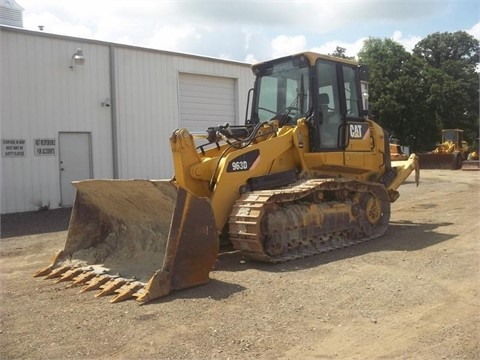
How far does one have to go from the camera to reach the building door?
46.6ft

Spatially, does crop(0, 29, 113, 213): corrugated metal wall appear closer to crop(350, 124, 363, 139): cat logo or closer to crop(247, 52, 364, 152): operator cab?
crop(247, 52, 364, 152): operator cab

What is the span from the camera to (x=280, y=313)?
483 centimetres

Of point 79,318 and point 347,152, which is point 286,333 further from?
point 347,152

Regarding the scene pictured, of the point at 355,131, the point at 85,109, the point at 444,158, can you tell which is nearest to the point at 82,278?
the point at 355,131

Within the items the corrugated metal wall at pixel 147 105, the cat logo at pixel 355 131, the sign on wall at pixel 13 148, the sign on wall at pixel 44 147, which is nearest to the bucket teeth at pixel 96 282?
the cat logo at pixel 355 131

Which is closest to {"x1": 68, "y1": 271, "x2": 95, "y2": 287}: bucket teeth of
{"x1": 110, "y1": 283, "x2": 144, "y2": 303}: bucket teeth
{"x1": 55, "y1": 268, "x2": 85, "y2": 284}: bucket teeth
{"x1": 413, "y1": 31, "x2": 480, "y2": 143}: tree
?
{"x1": 55, "y1": 268, "x2": 85, "y2": 284}: bucket teeth

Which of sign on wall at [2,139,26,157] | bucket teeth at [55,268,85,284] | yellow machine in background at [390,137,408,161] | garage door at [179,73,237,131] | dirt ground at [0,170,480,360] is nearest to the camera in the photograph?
dirt ground at [0,170,480,360]

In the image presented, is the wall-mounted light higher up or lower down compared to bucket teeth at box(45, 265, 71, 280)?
higher up

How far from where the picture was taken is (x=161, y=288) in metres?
5.34

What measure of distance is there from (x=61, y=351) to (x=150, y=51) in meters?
13.2

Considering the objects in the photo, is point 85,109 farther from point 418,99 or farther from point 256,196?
point 418,99

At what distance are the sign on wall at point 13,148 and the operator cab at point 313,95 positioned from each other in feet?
23.5

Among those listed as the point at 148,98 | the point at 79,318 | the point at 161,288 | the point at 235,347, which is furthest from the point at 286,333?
the point at 148,98

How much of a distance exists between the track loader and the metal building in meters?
7.16
